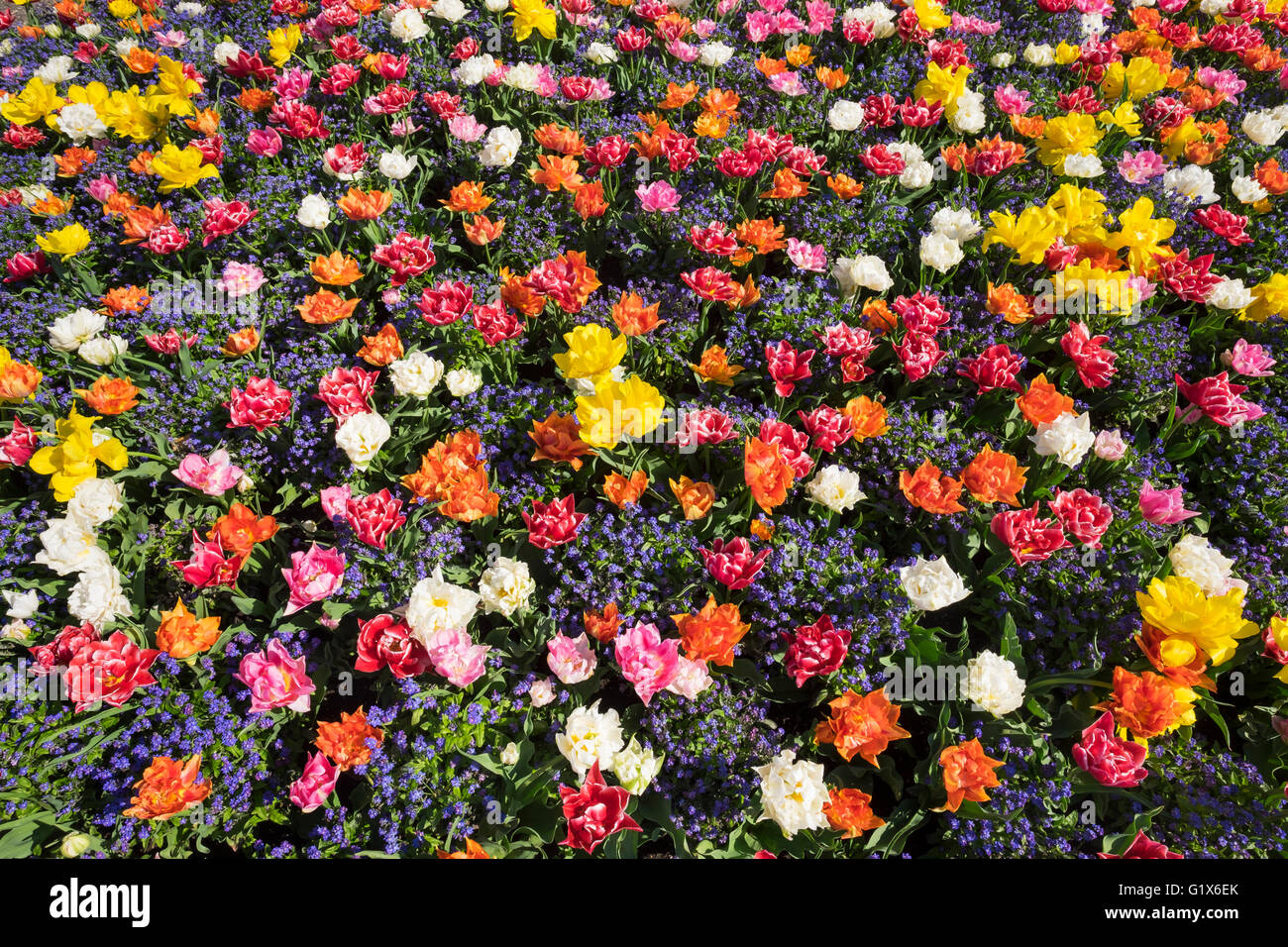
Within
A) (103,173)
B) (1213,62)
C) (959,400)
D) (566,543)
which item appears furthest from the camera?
(1213,62)

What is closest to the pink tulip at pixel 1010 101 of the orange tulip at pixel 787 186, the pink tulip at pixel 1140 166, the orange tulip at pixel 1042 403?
the pink tulip at pixel 1140 166

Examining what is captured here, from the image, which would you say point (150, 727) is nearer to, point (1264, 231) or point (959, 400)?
point (959, 400)

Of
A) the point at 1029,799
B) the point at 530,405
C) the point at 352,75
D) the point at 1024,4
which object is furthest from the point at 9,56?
the point at 1029,799

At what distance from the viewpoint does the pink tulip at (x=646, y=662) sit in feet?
7.72

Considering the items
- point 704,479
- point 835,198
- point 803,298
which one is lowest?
point 704,479

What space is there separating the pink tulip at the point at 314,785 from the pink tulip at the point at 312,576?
0.54 m

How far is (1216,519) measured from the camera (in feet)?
10.9

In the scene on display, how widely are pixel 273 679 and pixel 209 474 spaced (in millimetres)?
1085

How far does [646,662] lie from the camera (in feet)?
7.82

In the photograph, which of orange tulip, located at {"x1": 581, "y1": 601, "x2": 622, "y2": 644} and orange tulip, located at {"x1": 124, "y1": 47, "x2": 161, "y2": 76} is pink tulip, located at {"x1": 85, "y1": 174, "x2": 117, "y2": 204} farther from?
orange tulip, located at {"x1": 581, "y1": 601, "x2": 622, "y2": 644}

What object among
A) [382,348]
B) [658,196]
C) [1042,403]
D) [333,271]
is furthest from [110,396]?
[1042,403]

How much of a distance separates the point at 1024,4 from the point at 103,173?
725 centimetres

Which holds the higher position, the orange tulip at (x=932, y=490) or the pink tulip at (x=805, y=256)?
the pink tulip at (x=805, y=256)

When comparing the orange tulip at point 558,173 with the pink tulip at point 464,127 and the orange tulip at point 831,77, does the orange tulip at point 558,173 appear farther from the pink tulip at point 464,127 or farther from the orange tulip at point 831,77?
the orange tulip at point 831,77
